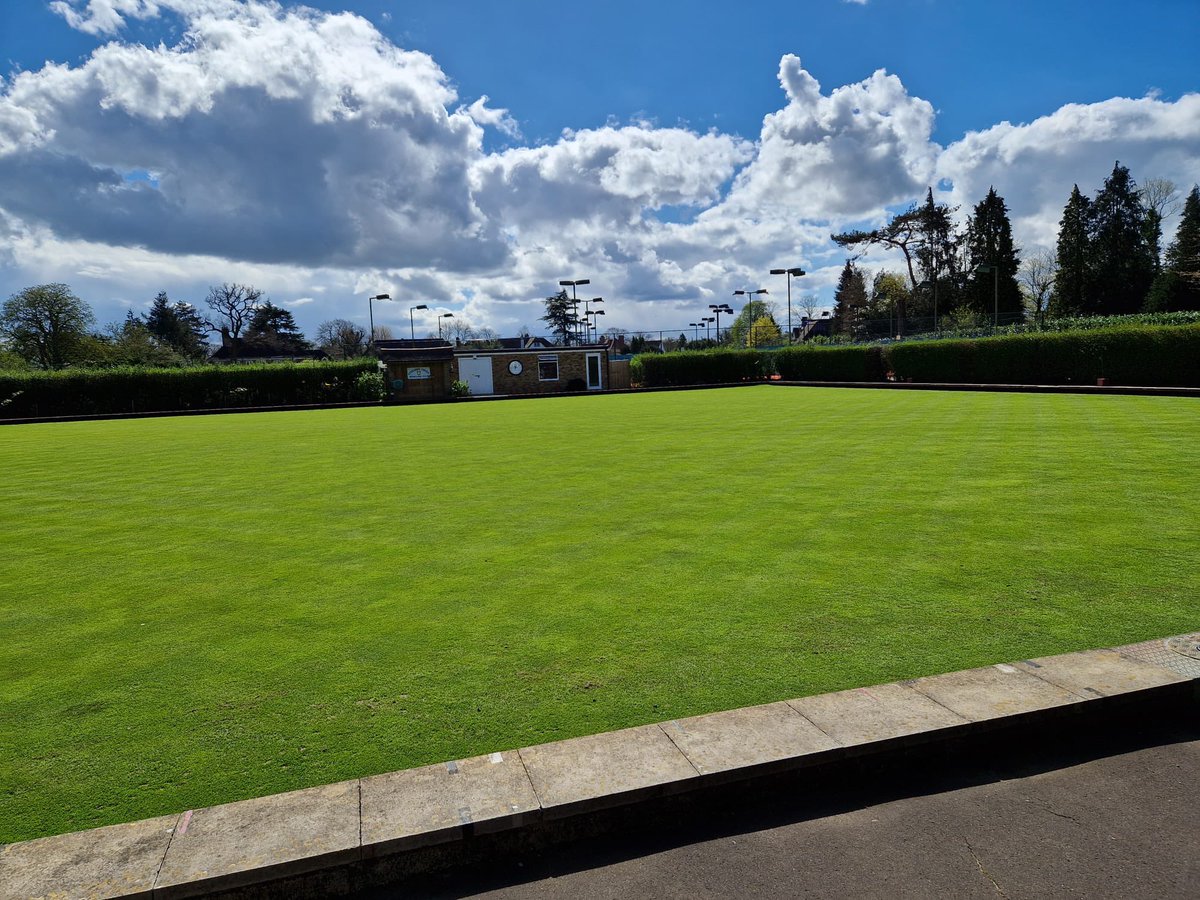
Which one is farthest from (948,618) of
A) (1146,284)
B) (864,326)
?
(1146,284)

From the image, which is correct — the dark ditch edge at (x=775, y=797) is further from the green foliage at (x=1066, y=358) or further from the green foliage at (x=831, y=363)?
the green foliage at (x=831, y=363)

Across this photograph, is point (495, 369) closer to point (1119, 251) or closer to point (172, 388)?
point (172, 388)

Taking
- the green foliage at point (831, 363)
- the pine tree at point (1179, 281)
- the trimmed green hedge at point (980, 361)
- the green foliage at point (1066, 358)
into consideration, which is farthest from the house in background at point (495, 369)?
the pine tree at point (1179, 281)

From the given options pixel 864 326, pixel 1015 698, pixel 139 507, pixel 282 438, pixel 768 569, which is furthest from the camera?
pixel 864 326

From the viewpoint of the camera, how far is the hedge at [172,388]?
33750 mm

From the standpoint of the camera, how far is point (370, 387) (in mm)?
37062

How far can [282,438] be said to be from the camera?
17141 mm

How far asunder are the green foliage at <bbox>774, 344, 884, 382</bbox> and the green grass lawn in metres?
26.3

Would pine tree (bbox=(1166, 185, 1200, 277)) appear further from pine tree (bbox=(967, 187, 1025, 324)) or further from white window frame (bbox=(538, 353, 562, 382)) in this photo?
white window frame (bbox=(538, 353, 562, 382))

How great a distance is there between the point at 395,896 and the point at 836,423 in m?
14.6

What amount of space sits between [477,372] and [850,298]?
207 ft

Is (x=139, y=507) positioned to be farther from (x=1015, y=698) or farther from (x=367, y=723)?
(x=1015, y=698)

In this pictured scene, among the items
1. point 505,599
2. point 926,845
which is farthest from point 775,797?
point 505,599

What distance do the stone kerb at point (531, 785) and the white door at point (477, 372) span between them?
41371 mm
